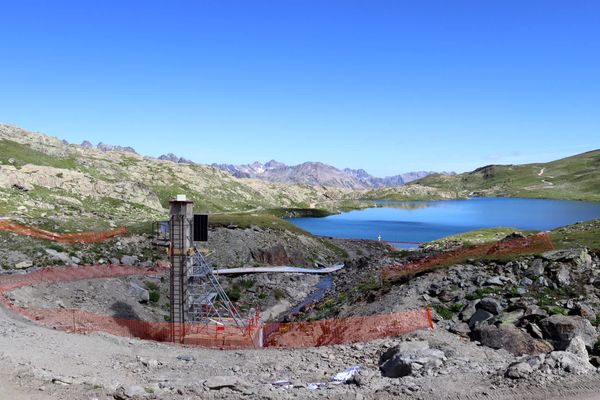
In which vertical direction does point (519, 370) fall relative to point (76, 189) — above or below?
below

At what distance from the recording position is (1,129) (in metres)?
161

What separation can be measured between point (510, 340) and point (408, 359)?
660cm

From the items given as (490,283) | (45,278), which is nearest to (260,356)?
(490,283)

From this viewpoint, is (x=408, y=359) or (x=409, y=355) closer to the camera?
(x=408, y=359)

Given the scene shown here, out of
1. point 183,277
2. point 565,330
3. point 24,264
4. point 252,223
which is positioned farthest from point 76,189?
point 565,330

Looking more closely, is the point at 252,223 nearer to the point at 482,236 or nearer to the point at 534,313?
Answer: the point at 482,236

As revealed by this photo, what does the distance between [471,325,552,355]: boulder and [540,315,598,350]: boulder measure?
682mm

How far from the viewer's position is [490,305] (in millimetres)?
28797

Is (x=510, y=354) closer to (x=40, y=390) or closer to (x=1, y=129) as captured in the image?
(x=40, y=390)

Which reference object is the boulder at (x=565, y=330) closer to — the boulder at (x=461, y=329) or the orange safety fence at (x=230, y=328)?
the boulder at (x=461, y=329)

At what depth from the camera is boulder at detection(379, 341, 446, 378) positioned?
21.3 meters

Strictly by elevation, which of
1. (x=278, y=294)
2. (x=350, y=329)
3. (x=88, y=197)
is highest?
(x=88, y=197)

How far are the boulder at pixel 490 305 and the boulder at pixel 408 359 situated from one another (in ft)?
22.8

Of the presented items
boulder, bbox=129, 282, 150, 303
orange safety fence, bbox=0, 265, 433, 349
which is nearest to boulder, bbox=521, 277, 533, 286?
orange safety fence, bbox=0, 265, 433, 349
